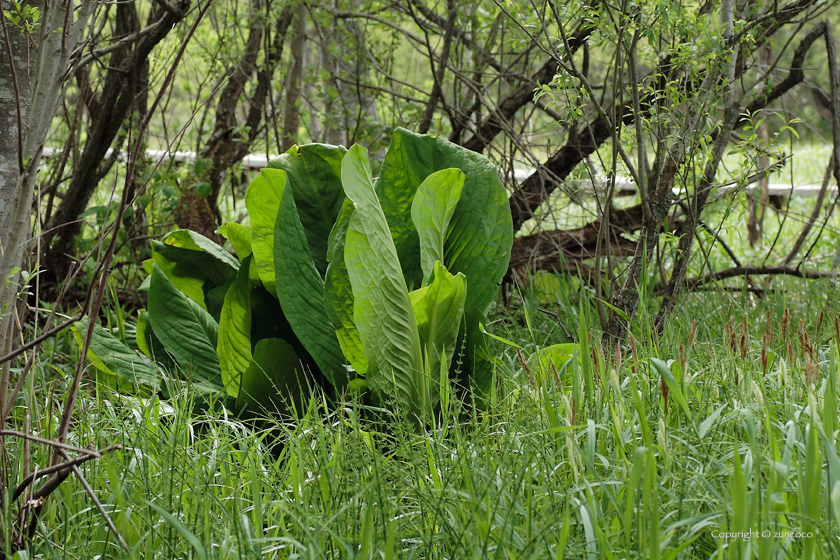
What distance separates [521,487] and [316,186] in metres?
1.14

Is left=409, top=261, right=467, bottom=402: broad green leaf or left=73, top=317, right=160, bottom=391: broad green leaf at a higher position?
left=409, top=261, right=467, bottom=402: broad green leaf

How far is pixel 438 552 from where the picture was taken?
0.96 m

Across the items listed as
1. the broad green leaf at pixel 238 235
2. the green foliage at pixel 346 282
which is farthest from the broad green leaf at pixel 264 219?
the broad green leaf at pixel 238 235

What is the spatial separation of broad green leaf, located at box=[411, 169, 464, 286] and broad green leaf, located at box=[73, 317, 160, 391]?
767 millimetres

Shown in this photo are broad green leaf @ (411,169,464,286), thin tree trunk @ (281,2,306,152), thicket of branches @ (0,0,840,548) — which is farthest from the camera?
thin tree trunk @ (281,2,306,152)

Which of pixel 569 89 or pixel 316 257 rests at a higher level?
pixel 569 89

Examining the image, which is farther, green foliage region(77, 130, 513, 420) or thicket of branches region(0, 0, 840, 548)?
green foliage region(77, 130, 513, 420)

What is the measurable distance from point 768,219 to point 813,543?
6.50 metres

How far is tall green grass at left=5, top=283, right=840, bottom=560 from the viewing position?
0.85 metres

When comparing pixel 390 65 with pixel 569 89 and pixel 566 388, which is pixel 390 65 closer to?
pixel 569 89

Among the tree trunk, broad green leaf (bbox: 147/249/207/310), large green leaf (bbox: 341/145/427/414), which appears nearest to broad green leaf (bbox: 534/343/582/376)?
large green leaf (bbox: 341/145/427/414)

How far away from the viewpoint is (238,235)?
191 cm

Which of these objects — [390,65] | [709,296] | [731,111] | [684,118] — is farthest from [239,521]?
[390,65]
